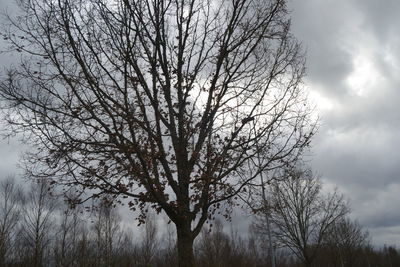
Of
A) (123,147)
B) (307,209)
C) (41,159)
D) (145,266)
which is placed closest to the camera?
(123,147)

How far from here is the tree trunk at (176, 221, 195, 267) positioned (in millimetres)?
6387

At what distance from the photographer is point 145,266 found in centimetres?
4091

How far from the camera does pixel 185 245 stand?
648 cm

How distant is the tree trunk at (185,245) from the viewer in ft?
21.0

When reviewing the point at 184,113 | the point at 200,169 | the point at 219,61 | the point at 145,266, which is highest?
the point at 219,61

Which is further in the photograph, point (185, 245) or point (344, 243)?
point (344, 243)

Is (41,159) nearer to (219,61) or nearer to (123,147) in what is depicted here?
(123,147)

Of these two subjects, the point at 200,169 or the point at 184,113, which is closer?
the point at 200,169

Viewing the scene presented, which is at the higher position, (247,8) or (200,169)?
(247,8)

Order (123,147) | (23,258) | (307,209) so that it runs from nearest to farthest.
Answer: (123,147)
(307,209)
(23,258)

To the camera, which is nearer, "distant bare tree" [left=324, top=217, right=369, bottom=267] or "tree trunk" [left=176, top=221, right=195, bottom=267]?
"tree trunk" [left=176, top=221, right=195, bottom=267]

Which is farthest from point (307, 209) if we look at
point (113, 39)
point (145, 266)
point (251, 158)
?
point (145, 266)

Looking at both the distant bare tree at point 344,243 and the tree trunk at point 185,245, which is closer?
the tree trunk at point 185,245

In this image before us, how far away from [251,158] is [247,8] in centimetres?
337
